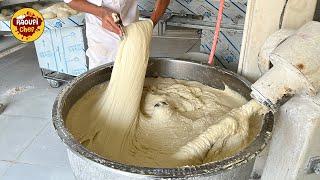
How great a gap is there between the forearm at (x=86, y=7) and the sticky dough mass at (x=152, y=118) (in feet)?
1.05

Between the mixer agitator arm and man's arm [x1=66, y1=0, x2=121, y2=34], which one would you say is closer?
Answer: the mixer agitator arm

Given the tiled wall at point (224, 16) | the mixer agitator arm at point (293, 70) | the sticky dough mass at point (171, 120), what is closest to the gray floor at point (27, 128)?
the sticky dough mass at point (171, 120)

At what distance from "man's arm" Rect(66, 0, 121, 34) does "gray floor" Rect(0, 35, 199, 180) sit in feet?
3.27

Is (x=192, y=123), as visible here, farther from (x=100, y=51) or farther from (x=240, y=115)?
(x=100, y=51)

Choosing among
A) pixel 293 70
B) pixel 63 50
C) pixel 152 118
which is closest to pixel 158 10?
pixel 152 118

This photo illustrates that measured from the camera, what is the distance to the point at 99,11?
1477 mm

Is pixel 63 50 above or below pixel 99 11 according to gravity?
below

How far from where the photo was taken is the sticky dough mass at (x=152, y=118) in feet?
3.26

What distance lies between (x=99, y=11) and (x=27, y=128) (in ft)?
4.23

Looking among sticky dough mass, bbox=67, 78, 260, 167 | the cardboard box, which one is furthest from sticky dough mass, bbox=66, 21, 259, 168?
the cardboard box

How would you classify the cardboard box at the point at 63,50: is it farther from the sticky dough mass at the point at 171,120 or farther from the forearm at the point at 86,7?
the sticky dough mass at the point at 171,120

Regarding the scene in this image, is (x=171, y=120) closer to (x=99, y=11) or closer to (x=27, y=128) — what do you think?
(x=99, y=11)

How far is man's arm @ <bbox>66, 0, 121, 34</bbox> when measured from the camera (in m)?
1.31

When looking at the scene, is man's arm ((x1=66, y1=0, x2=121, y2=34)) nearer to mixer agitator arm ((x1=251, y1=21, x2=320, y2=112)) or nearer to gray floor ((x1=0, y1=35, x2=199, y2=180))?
mixer agitator arm ((x1=251, y1=21, x2=320, y2=112))
